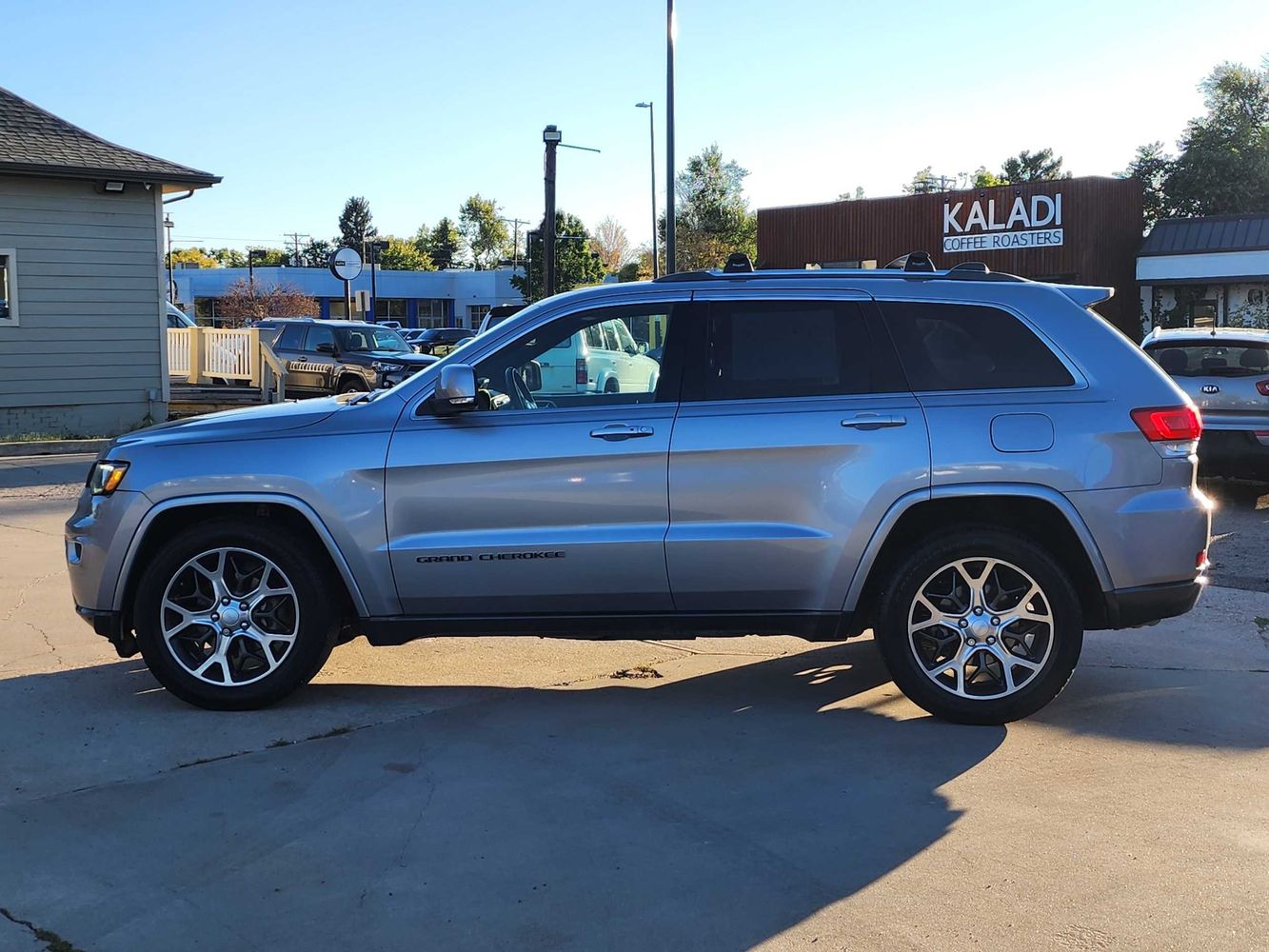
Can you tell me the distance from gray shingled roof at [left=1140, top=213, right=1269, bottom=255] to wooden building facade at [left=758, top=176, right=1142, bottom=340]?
Answer: 92cm

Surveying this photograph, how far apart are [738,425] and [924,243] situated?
34.2 metres

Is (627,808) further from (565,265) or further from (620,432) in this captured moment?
(565,265)

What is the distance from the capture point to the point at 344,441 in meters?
5.53

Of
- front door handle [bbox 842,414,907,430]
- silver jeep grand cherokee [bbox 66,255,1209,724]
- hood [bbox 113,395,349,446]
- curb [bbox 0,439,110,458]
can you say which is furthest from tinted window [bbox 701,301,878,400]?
curb [bbox 0,439,110,458]

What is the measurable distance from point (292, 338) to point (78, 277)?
4057mm

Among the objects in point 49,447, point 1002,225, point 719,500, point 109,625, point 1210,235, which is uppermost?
point 1002,225

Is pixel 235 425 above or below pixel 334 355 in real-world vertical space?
below

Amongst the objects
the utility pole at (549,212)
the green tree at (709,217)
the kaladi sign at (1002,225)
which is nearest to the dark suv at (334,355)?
the utility pole at (549,212)

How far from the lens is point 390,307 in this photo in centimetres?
7944

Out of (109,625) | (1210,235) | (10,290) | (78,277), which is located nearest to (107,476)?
(109,625)

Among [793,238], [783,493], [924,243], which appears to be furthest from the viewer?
[793,238]

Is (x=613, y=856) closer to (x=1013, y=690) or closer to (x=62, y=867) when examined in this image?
(x=62, y=867)

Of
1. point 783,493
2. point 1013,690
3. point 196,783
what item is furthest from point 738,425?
point 196,783

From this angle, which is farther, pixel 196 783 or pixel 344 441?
pixel 344 441
